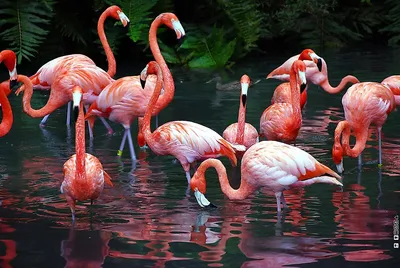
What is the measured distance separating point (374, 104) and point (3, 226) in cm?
298

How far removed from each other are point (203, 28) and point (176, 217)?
22.0 feet

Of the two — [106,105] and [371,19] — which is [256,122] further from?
[371,19]

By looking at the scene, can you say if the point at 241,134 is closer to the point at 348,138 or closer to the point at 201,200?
the point at 348,138

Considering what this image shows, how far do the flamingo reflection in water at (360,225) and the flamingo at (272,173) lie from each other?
0.65ft

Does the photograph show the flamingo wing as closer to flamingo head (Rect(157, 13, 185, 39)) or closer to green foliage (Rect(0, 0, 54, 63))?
flamingo head (Rect(157, 13, 185, 39))

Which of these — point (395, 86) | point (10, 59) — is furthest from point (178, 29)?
point (395, 86)

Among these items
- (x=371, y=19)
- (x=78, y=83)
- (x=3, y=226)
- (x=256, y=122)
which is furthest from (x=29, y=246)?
(x=371, y=19)

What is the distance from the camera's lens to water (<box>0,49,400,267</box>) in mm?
4176

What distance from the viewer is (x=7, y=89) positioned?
7.46m

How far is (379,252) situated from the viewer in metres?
4.18

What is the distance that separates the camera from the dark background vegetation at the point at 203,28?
1042 cm

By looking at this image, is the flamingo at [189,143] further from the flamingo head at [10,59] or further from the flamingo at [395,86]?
the flamingo at [395,86]

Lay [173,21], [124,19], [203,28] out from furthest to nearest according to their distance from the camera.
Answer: [203,28]
[124,19]
[173,21]

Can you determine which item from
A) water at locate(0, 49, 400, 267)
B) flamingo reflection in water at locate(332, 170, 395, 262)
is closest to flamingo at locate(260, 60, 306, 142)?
water at locate(0, 49, 400, 267)
